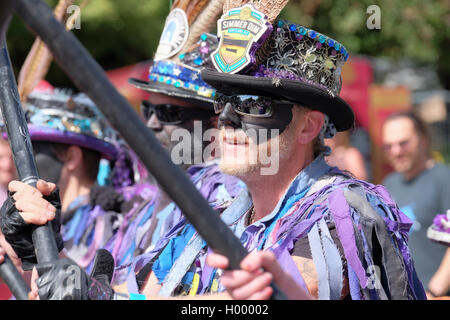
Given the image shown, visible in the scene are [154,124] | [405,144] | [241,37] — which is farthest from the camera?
[405,144]

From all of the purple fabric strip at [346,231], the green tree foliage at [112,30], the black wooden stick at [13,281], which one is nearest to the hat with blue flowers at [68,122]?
the black wooden stick at [13,281]

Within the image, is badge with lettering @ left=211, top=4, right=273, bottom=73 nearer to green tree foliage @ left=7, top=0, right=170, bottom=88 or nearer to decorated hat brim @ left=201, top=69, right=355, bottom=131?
decorated hat brim @ left=201, top=69, right=355, bottom=131

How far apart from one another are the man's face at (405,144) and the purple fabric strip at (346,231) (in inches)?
139

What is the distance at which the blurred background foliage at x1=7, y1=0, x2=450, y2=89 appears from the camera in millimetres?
10414

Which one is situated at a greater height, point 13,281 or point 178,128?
point 178,128

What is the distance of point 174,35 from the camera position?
167 inches

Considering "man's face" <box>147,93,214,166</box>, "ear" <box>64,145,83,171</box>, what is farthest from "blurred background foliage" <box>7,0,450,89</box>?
"man's face" <box>147,93,214,166</box>

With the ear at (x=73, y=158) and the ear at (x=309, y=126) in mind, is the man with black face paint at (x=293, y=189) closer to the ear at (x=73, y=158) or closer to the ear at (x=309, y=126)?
the ear at (x=309, y=126)

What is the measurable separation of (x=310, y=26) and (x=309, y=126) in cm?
746

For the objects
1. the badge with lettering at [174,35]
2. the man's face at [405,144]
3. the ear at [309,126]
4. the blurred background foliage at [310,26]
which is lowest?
the man's face at [405,144]

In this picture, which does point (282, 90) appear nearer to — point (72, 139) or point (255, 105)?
point (255, 105)

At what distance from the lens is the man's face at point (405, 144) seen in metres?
5.87

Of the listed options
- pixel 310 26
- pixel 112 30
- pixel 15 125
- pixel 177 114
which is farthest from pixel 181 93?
pixel 112 30

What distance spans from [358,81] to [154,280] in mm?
8120
